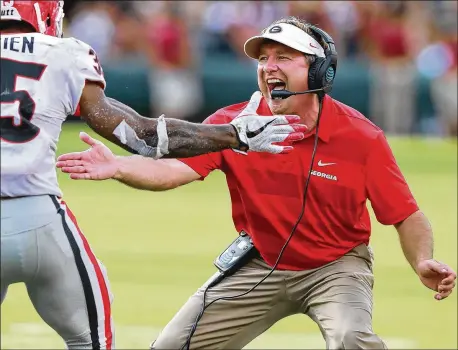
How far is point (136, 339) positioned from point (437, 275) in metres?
2.87

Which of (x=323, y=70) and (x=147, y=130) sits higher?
(x=323, y=70)

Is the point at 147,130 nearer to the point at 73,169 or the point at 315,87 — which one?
the point at 73,169

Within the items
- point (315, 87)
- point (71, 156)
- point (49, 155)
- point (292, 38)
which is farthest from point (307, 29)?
point (49, 155)

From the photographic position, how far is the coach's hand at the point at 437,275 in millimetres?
5523

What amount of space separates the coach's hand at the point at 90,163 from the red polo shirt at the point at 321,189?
702mm

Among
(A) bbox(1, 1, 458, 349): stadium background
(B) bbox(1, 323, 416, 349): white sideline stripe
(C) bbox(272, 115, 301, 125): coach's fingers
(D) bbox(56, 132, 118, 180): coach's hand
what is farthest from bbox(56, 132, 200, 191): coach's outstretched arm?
(A) bbox(1, 1, 458, 349): stadium background

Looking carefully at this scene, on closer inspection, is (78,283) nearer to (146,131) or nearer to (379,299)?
(146,131)

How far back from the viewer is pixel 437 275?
5578mm

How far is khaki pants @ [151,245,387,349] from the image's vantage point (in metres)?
5.67

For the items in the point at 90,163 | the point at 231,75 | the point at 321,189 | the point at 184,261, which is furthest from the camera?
the point at 231,75

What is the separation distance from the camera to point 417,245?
570 centimetres

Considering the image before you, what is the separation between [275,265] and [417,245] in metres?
0.71

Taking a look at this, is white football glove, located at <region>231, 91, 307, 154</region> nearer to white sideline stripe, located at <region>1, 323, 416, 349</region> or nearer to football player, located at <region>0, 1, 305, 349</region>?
football player, located at <region>0, 1, 305, 349</region>

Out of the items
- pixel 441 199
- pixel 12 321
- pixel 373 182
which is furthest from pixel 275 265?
pixel 441 199
